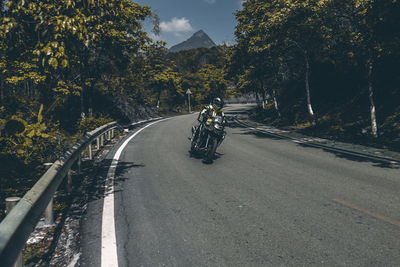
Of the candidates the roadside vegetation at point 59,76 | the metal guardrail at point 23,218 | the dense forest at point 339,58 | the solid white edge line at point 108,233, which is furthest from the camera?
the dense forest at point 339,58

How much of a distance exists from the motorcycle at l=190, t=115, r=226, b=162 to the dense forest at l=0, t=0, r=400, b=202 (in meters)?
3.75

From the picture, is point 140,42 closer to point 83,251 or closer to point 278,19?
point 278,19

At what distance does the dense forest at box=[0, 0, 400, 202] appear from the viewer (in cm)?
425

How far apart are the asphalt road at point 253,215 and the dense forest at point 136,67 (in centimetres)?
248

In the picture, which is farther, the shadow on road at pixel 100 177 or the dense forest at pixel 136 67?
the shadow on road at pixel 100 177

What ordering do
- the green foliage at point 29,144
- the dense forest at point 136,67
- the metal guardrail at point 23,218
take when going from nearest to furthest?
the metal guardrail at point 23,218
the dense forest at point 136,67
the green foliage at point 29,144

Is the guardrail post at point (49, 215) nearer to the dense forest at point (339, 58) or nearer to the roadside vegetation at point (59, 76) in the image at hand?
the roadside vegetation at point (59, 76)

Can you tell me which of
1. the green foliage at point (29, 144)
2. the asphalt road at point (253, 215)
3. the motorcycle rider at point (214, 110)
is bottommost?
the asphalt road at point (253, 215)

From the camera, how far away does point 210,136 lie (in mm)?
8242

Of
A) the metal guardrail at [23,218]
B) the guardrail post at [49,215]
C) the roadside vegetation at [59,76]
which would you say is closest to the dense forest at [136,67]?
the roadside vegetation at [59,76]

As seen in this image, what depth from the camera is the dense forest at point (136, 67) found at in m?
4.25

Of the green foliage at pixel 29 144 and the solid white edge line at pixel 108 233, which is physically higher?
the green foliage at pixel 29 144

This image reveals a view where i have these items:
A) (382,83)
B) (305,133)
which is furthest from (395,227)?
(382,83)

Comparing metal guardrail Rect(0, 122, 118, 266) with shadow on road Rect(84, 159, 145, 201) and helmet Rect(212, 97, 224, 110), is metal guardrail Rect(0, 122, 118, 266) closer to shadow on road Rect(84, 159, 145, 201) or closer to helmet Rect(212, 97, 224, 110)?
shadow on road Rect(84, 159, 145, 201)
